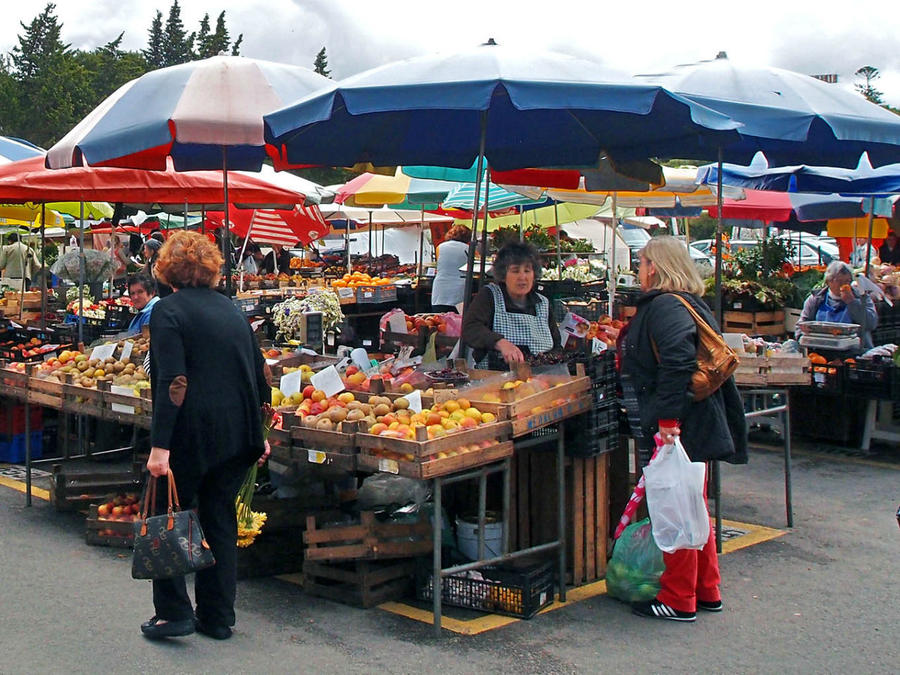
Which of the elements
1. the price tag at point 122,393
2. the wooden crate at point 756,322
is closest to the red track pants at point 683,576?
the price tag at point 122,393

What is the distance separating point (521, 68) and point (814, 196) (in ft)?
41.6

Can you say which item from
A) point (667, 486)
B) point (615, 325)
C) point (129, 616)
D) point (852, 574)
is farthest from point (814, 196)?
point (129, 616)

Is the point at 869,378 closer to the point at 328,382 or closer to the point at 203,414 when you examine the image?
the point at 328,382

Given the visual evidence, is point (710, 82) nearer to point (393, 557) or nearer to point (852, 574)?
point (852, 574)

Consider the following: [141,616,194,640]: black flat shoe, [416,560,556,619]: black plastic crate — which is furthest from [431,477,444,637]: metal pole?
[141,616,194,640]: black flat shoe

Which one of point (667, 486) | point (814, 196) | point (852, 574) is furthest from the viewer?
point (814, 196)

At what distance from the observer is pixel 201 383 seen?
4656 millimetres

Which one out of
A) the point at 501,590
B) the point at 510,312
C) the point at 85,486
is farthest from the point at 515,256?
the point at 85,486

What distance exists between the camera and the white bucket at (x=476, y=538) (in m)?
5.51

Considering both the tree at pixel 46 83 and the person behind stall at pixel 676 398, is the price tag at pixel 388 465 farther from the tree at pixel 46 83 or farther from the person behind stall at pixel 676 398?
the tree at pixel 46 83

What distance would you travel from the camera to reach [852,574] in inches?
236

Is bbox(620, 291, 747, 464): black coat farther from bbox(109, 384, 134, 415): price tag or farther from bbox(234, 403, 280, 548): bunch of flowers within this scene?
bbox(109, 384, 134, 415): price tag

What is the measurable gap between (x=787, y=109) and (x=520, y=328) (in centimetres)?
237

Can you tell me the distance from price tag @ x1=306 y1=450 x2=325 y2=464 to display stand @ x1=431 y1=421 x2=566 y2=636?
658 mm
